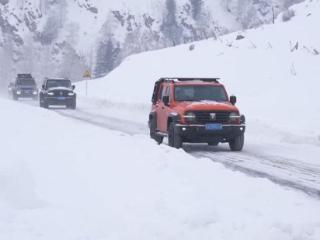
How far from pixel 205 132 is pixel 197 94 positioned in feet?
4.15

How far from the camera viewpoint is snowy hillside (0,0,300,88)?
91.5 meters

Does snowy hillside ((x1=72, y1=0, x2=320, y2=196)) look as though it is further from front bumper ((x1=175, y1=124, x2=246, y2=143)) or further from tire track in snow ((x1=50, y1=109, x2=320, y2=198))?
front bumper ((x1=175, y1=124, x2=246, y2=143))

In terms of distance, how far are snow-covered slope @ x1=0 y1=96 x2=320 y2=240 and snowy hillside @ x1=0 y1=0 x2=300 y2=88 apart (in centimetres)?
8074

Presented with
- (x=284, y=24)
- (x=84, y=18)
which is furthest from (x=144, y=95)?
(x=84, y=18)

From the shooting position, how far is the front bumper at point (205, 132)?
13.5m

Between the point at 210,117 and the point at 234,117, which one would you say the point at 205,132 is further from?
the point at 234,117

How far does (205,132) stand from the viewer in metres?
13.5

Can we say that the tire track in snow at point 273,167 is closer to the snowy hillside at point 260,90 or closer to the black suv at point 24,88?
the snowy hillside at point 260,90

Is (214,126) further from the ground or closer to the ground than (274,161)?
further from the ground

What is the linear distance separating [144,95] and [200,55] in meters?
5.32

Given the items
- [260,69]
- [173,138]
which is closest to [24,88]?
[260,69]

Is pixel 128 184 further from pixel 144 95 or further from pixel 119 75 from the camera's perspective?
pixel 119 75

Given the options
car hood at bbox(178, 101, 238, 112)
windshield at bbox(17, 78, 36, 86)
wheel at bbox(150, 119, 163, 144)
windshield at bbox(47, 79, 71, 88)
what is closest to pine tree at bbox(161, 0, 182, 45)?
windshield at bbox(17, 78, 36, 86)

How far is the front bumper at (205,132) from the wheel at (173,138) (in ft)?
0.39
